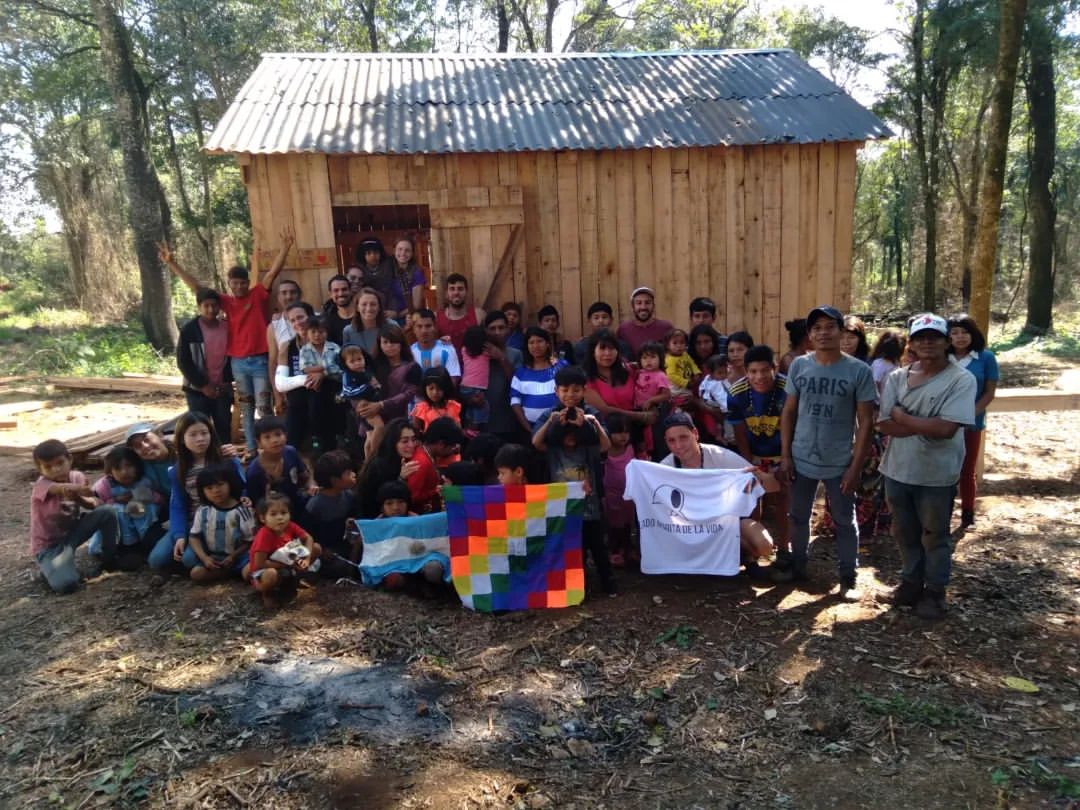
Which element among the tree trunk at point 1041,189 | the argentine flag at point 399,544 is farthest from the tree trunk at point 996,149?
the tree trunk at point 1041,189

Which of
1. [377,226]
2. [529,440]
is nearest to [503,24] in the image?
[377,226]

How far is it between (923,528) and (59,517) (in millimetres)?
5254

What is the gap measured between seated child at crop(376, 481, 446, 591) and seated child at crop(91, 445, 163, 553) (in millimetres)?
1577

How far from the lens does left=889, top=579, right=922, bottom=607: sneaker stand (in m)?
4.37

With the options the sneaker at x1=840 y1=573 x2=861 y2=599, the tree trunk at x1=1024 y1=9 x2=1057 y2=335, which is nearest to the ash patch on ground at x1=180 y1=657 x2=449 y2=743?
the sneaker at x1=840 y1=573 x2=861 y2=599

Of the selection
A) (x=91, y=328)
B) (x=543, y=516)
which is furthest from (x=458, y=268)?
(x=91, y=328)

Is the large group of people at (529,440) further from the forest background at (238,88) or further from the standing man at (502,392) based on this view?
the forest background at (238,88)

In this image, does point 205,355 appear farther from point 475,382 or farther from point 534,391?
point 534,391

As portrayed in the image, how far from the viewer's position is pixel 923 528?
167 inches

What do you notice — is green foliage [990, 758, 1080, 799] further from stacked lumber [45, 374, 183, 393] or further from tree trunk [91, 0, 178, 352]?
tree trunk [91, 0, 178, 352]

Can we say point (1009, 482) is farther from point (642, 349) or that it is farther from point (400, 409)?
point (400, 409)

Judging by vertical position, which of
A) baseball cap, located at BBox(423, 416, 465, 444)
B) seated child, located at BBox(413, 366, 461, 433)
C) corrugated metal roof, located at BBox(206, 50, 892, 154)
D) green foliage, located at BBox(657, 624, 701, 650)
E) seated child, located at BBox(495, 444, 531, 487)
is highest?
corrugated metal roof, located at BBox(206, 50, 892, 154)

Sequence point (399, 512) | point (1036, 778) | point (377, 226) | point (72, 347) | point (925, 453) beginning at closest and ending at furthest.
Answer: point (1036, 778)
point (925, 453)
point (399, 512)
point (377, 226)
point (72, 347)

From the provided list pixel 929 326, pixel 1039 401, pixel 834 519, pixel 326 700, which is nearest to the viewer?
pixel 326 700
